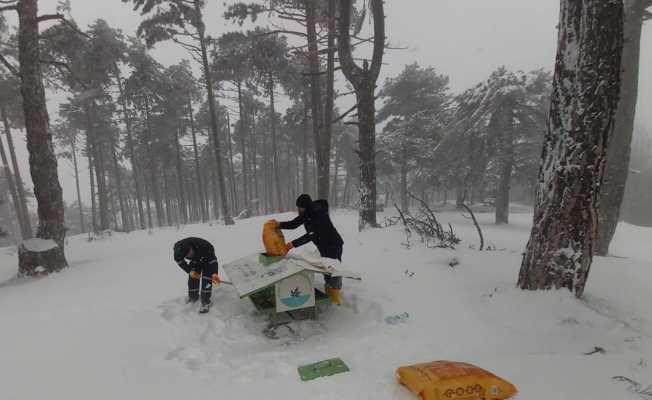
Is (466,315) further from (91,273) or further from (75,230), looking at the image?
(75,230)

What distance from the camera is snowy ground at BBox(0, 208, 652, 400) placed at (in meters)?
3.04

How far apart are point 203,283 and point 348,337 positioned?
2345 millimetres

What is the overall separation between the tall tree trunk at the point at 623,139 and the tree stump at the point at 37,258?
11534 mm

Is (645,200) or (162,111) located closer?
(162,111)

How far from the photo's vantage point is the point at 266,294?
5363 mm

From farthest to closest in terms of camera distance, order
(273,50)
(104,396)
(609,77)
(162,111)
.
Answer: (162,111) < (273,50) < (609,77) < (104,396)

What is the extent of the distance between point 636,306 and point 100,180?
2641 centimetres

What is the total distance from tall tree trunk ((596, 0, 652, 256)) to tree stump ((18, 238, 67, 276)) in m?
11.5

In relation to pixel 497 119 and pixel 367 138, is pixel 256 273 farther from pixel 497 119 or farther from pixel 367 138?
pixel 497 119

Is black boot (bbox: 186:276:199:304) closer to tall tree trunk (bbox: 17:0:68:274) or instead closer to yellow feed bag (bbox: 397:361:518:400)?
yellow feed bag (bbox: 397:361:518:400)

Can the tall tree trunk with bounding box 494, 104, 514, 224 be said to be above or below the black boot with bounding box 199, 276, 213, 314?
above

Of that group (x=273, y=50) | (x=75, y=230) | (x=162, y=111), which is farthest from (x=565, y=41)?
(x=75, y=230)

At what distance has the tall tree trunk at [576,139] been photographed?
349 centimetres

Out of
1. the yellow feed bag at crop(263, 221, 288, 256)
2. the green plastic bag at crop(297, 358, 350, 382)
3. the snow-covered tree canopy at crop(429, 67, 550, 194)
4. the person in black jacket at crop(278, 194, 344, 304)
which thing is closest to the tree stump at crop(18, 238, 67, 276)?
the yellow feed bag at crop(263, 221, 288, 256)
